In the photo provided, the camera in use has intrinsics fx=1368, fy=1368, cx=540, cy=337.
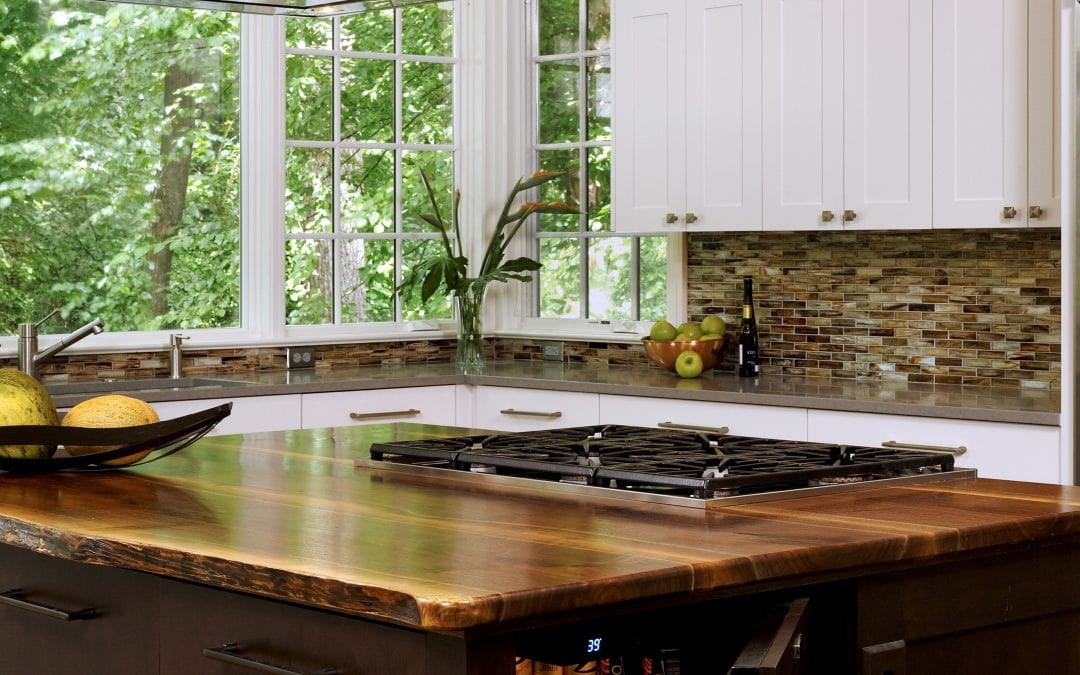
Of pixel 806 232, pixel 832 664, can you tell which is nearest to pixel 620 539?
pixel 832 664

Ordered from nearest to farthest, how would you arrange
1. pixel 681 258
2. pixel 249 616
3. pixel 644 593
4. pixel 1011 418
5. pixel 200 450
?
pixel 644 593
pixel 249 616
pixel 200 450
pixel 1011 418
pixel 681 258

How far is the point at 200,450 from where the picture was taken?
2.57 meters

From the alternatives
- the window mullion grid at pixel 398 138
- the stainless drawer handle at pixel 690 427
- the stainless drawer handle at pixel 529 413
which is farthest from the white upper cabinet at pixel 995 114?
the window mullion grid at pixel 398 138

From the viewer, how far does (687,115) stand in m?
4.65

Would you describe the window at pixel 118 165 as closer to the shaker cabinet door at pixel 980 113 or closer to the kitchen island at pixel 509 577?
the shaker cabinet door at pixel 980 113

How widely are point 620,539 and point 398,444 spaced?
2.77 feet

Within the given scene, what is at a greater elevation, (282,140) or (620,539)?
(282,140)

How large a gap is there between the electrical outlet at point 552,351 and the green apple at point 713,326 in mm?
797

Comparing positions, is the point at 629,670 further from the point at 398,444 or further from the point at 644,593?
the point at 398,444

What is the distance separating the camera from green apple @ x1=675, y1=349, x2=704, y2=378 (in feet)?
15.2

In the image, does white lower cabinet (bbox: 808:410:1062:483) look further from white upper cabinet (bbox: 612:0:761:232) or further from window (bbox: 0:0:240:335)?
window (bbox: 0:0:240:335)

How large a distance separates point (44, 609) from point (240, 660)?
18.3 inches

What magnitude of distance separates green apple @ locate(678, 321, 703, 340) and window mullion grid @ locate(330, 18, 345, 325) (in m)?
1.41

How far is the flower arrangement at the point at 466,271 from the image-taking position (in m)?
5.17
